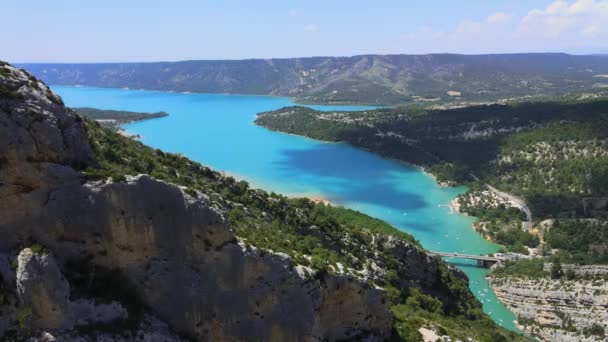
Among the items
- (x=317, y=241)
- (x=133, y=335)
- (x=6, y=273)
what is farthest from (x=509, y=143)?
(x=6, y=273)

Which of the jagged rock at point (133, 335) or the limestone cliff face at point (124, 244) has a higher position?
the limestone cliff face at point (124, 244)

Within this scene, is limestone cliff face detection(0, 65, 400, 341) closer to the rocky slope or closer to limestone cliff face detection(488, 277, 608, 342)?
the rocky slope

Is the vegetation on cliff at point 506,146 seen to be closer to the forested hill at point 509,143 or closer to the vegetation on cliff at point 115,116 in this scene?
the forested hill at point 509,143

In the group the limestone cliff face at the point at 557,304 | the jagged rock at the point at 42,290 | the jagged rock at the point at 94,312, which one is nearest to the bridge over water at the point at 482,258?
the limestone cliff face at the point at 557,304

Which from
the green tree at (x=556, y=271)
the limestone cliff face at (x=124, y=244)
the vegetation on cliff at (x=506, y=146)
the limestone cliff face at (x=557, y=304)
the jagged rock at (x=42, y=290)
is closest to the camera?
the jagged rock at (x=42, y=290)

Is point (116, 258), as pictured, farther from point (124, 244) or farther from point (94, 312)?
point (94, 312)

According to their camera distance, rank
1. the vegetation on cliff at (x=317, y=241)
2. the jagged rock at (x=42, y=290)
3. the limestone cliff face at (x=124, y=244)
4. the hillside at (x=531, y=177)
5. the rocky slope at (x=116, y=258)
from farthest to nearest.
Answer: the hillside at (x=531, y=177), the vegetation on cliff at (x=317, y=241), the limestone cliff face at (x=124, y=244), the rocky slope at (x=116, y=258), the jagged rock at (x=42, y=290)

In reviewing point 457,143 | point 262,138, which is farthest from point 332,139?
point 457,143

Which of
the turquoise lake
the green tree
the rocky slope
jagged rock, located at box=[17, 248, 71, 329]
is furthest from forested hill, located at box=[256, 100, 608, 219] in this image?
jagged rock, located at box=[17, 248, 71, 329]

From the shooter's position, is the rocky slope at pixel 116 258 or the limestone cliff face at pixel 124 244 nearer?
the rocky slope at pixel 116 258
